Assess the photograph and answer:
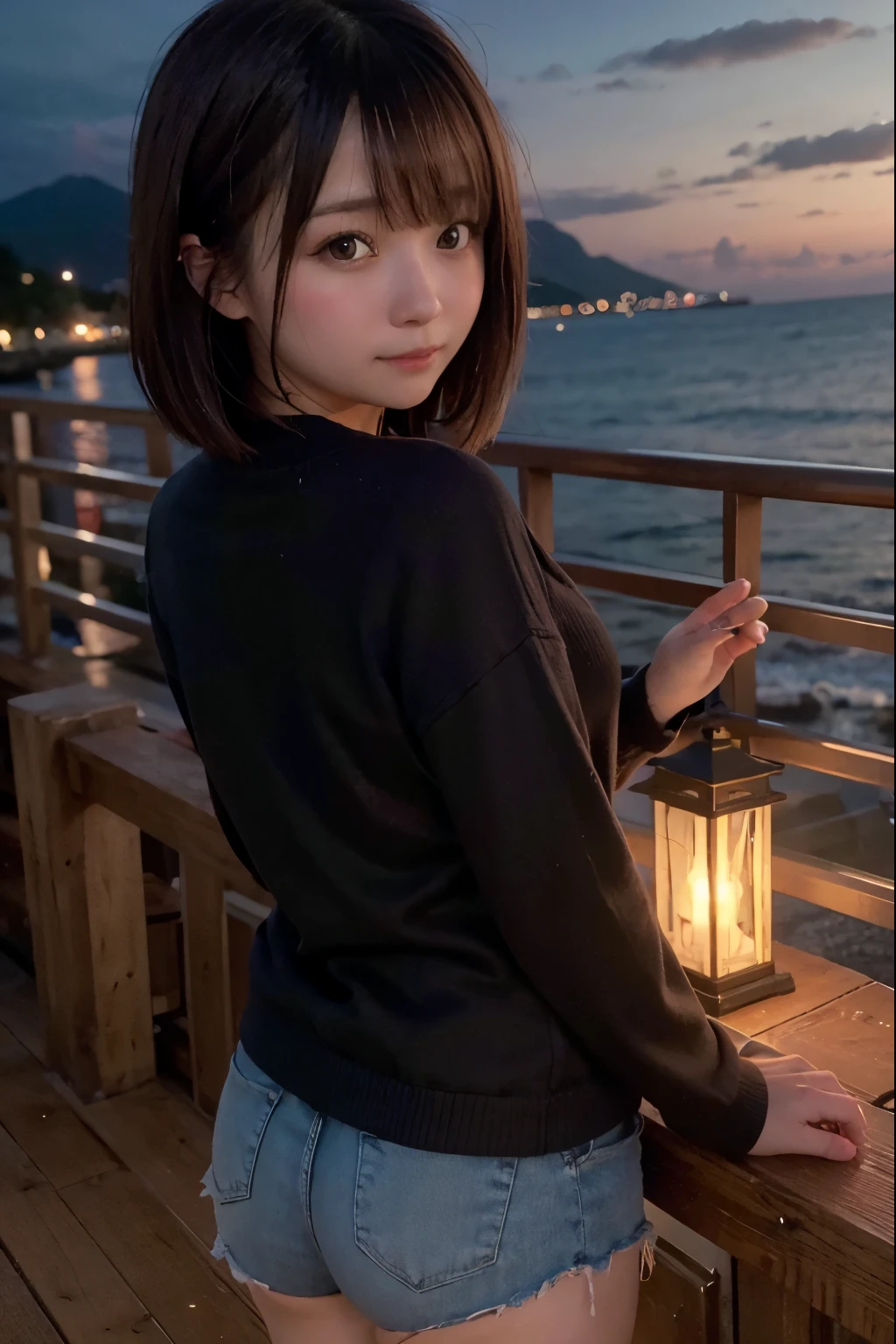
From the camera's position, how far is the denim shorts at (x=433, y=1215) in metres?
0.71

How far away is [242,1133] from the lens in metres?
0.80

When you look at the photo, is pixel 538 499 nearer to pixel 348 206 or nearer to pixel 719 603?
pixel 719 603

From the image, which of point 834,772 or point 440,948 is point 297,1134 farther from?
point 834,772

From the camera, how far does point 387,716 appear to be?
0.66 metres

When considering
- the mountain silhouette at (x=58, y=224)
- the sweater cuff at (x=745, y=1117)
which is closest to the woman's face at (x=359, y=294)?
the sweater cuff at (x=745, y=1117)

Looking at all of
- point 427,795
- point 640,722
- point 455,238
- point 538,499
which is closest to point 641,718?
point 640,722

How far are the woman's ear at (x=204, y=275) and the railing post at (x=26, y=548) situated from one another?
1.69 m

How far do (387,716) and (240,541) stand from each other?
0.44 ft

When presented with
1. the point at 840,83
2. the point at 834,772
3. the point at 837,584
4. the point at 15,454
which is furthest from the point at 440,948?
the point at 837,584

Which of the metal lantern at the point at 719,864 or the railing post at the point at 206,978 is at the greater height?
the metal lantern at the point at 719,864

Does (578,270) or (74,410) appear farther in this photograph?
(74,410)

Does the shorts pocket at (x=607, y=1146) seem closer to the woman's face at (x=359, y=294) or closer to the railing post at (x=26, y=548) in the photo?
the woman's face at (x=359, y=294)

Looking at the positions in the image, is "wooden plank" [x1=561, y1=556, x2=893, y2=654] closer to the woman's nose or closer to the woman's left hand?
the woman's left hand

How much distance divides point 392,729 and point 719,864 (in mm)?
653
